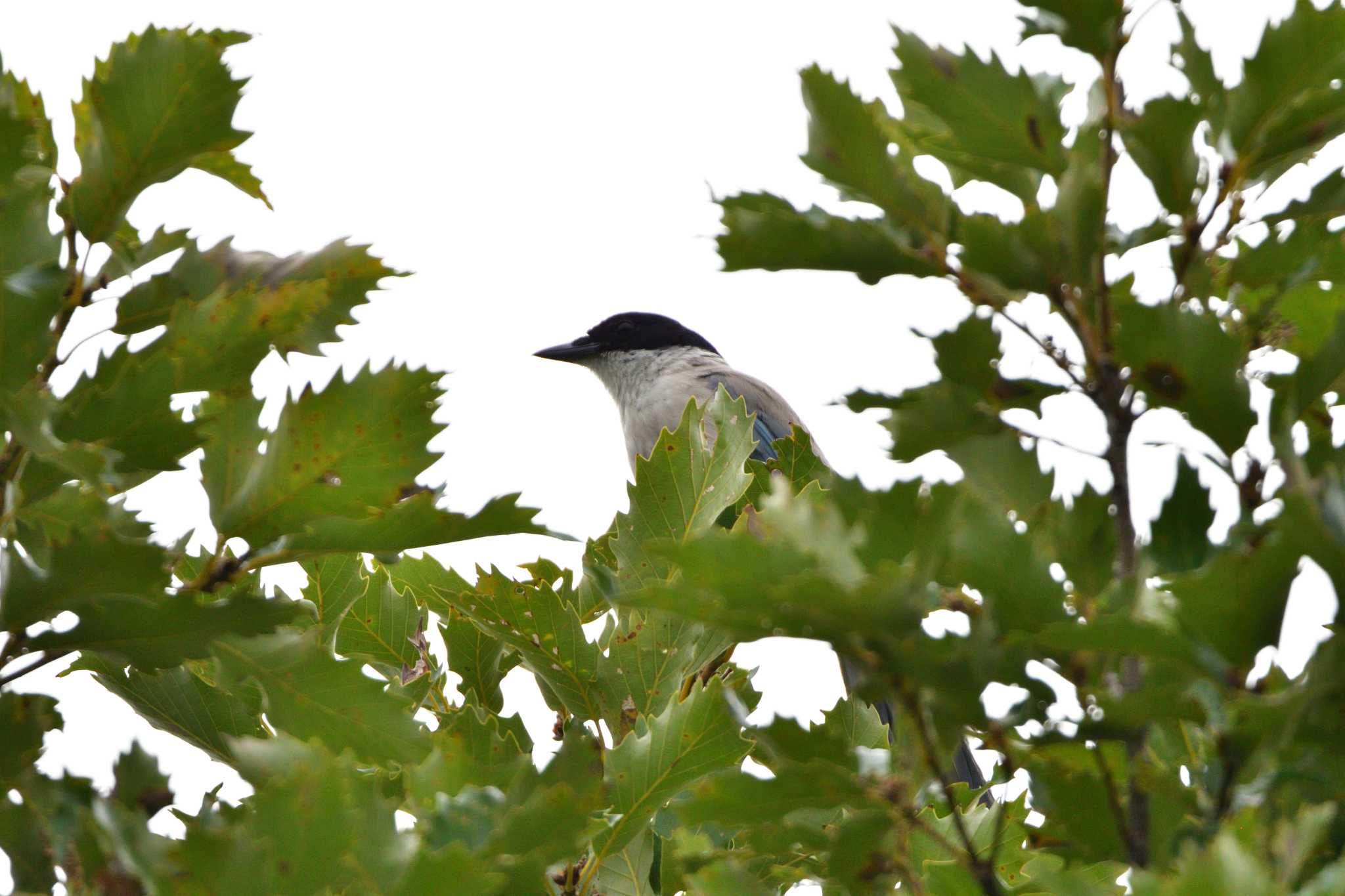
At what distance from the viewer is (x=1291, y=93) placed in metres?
1.49

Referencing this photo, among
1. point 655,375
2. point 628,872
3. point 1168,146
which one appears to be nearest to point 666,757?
point 628,872

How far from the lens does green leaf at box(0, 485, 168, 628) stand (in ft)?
4.90

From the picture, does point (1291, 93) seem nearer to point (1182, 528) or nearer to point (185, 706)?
point (1182, 528)

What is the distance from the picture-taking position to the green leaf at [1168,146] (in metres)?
1.44

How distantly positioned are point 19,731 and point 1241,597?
4.04ft

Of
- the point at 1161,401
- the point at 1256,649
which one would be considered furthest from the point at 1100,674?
the point at 1161,401

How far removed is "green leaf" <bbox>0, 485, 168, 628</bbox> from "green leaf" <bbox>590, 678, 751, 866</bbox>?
0.68 metres

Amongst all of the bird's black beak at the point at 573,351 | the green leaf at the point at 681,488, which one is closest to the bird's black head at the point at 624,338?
the bird's black beak at the point at 573,351

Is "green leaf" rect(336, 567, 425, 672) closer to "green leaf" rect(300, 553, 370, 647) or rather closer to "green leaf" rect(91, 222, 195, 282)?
"green leaf" rect(300, 553, 370, 647)

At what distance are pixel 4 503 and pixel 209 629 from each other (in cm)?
27

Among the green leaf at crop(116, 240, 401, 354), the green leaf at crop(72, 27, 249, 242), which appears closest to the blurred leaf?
the green leaf at crop(116, 240, 401, 354)

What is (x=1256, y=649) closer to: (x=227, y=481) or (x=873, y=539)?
(x=873, y=539)

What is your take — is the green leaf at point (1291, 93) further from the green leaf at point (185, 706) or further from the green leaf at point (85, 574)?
the green leaf at point (185, 706)

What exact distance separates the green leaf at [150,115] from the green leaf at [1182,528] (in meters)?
1.13
